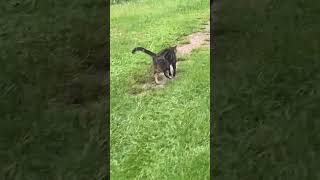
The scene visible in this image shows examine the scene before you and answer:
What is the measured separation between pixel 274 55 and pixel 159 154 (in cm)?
180

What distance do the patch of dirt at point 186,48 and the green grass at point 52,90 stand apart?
438 mm

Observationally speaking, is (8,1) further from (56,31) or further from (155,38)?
(155,38)

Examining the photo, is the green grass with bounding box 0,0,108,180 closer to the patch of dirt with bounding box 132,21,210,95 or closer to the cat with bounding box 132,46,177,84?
the patch of dirt with bounding box 132,21,210,95

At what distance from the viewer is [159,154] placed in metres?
5.45

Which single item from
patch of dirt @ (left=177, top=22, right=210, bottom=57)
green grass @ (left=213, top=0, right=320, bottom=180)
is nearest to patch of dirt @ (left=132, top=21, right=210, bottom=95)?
patch of dirt @ (left=177, top=22, right=210, bottom=57)

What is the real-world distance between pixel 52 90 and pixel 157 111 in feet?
3.71

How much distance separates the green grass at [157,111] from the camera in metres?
5.27

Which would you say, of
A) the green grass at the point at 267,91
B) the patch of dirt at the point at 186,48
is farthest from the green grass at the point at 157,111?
the green grass at the point at 267,91

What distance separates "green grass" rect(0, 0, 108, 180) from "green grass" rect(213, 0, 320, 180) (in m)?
1.25

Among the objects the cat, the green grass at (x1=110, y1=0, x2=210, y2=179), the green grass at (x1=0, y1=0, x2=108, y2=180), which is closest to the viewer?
the green grass at (x1=0, y1=0, x2=108, y2=180)

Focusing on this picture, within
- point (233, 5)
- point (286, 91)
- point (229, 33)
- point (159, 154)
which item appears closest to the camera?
point (159, 154)

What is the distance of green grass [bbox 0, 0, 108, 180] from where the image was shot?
5102mm

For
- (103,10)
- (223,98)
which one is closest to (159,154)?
(223,98)

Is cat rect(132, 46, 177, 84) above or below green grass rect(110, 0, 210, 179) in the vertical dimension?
above
